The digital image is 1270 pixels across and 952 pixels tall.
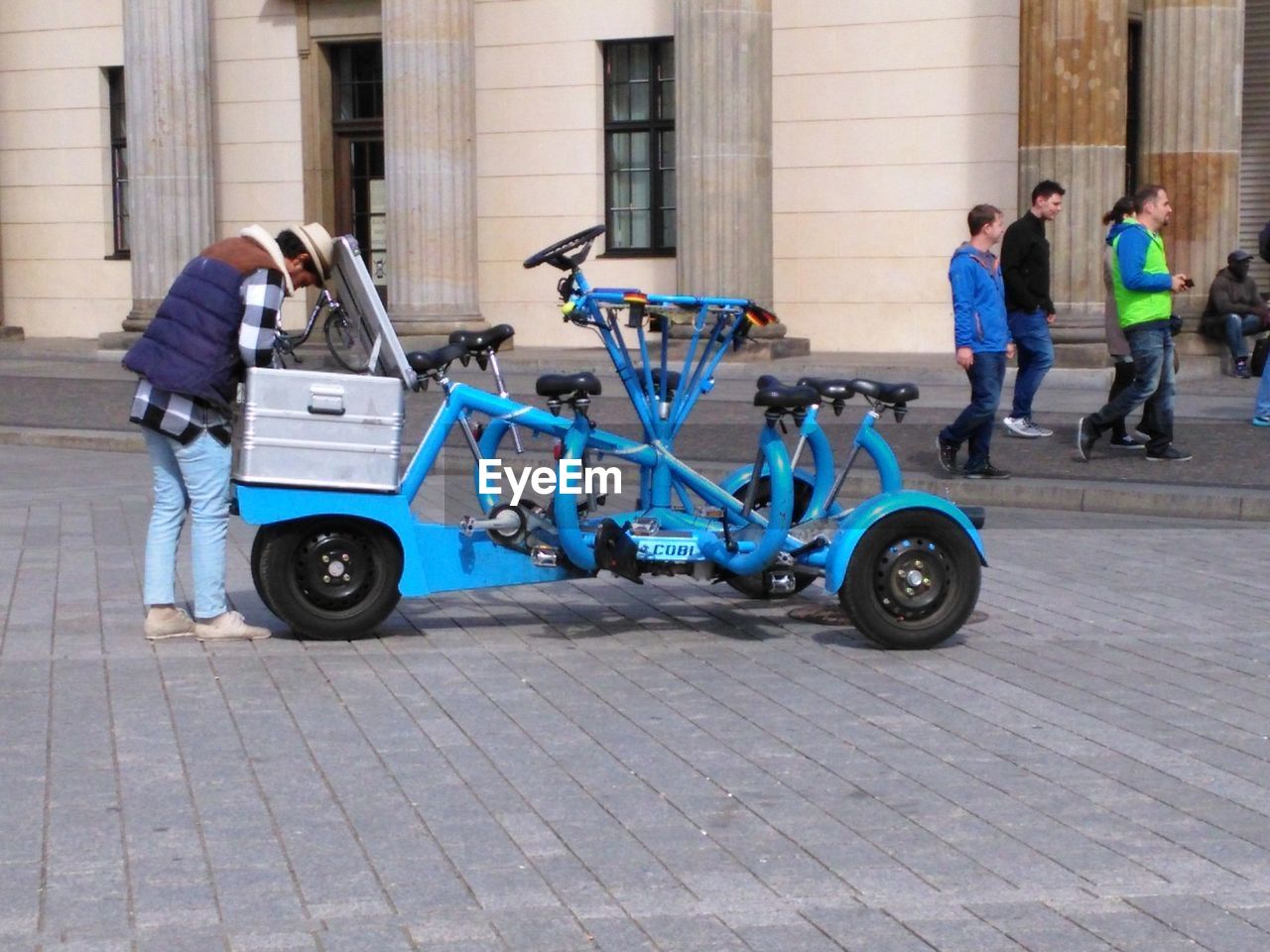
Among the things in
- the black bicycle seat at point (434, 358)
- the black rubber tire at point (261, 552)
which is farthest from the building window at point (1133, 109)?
the black rubber tire at point (261, 552)

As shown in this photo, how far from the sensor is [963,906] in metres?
4.69

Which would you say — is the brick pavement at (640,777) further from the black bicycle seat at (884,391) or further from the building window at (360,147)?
the building window at (360,147)

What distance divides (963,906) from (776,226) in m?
17.8

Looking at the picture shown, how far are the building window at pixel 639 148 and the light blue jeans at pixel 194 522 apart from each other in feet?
49.7

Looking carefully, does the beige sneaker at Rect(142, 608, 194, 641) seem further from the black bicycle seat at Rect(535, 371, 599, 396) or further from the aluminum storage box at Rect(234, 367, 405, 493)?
the black bicycle seat at Rect(535, 371, 599, 396)

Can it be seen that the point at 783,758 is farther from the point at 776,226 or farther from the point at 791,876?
the point at 776,226

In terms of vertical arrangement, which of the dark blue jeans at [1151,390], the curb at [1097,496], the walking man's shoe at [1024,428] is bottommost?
the curb at [1097,496]

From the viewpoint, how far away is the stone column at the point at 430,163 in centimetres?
2119

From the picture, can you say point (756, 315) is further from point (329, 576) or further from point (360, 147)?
point (360, 147)

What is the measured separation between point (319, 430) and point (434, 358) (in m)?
0.61

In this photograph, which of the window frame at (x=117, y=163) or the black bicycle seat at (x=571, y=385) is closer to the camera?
the black bicycle seat at (x=571, y=385)

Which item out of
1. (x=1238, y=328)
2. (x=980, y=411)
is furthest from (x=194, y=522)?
(x=1238, y=328)

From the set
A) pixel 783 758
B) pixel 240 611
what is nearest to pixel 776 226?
pixel 240 611

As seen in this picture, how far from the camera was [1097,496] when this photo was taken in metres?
11.9
